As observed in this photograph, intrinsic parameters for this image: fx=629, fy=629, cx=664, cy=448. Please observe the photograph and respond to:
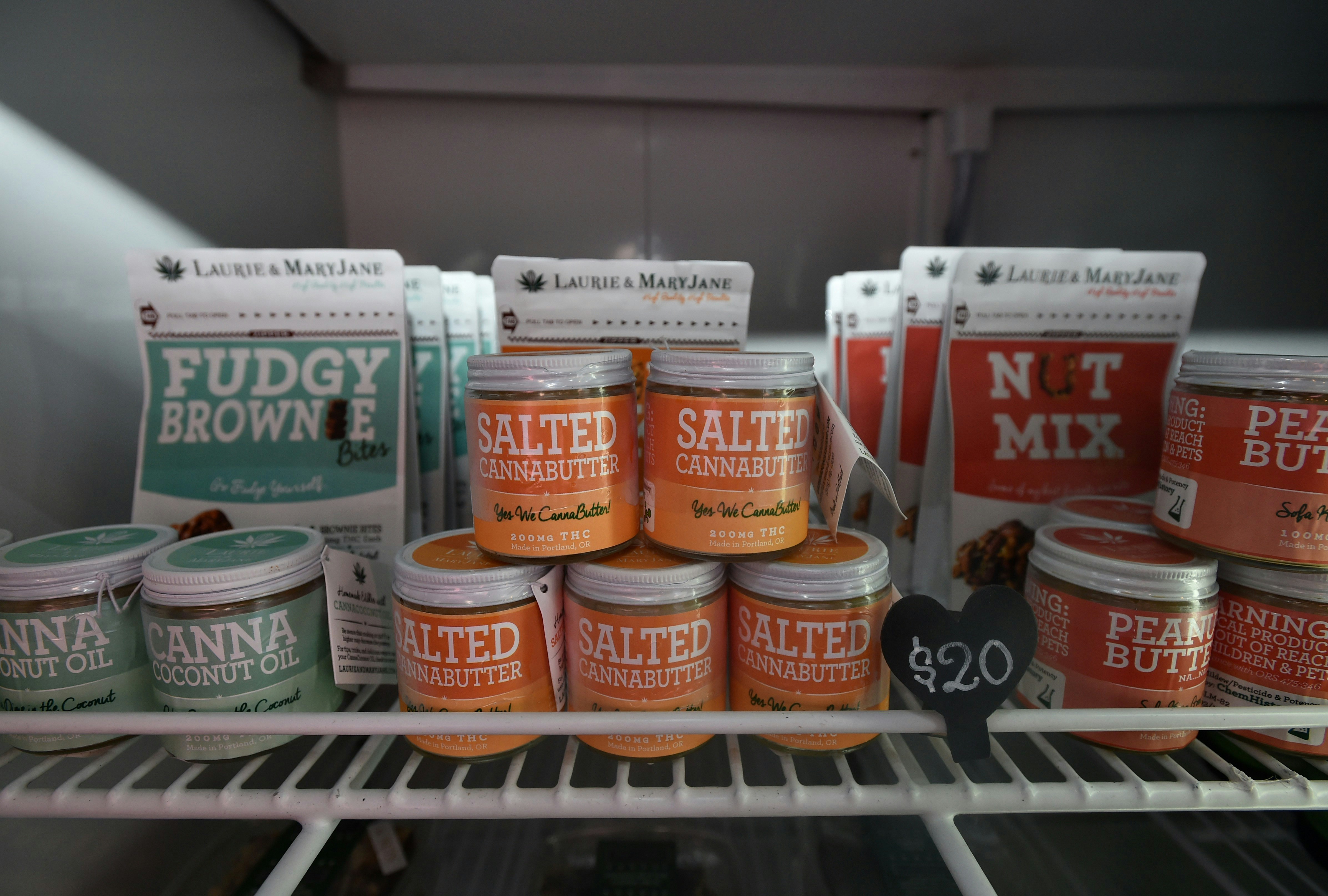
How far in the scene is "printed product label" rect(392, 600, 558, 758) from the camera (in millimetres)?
634

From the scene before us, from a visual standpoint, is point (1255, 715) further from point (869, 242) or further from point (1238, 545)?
point (869, 242)

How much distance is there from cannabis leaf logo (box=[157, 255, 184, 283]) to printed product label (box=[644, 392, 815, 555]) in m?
0.74

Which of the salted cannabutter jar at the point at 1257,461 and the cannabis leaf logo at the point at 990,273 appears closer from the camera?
the salted cannabutter jar at the point at 1257,461

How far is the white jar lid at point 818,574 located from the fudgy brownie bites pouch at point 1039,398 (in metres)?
0.31

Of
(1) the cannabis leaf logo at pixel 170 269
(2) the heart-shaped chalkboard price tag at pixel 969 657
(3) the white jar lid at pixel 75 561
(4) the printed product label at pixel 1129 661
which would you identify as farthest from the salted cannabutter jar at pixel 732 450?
(1) the cannabis leaf logo at pixel 170 269

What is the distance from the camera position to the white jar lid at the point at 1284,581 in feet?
2.06

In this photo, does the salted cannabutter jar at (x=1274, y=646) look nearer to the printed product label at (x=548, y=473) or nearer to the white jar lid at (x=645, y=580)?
the white jar lid at (x=645, y=580)

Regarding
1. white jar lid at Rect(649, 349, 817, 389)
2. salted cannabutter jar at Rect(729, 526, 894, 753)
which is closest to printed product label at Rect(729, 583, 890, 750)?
salted cannabutter jar at Rect(729, 526, 894, 753)

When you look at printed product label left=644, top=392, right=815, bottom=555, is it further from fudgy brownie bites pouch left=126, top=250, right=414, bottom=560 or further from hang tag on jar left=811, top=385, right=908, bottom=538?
fudgy brownie bites pouch left=126, top=250, right=414, bottom=560

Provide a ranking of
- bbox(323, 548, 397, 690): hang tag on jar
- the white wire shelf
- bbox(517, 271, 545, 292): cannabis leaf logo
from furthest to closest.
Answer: bbox(517, 271, 545, 292): cannabis leaf logo, bbox(323, 548, 397, 690): hang tag on jar, the white wire shelf

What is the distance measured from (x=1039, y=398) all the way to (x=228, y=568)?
106cm

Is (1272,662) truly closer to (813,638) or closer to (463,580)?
(813,638)

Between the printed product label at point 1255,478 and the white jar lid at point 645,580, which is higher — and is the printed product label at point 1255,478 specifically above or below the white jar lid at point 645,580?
above

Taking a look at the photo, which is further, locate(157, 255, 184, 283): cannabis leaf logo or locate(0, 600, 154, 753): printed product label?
locate(157, 255, 184, 283): cannabis leaf logo
